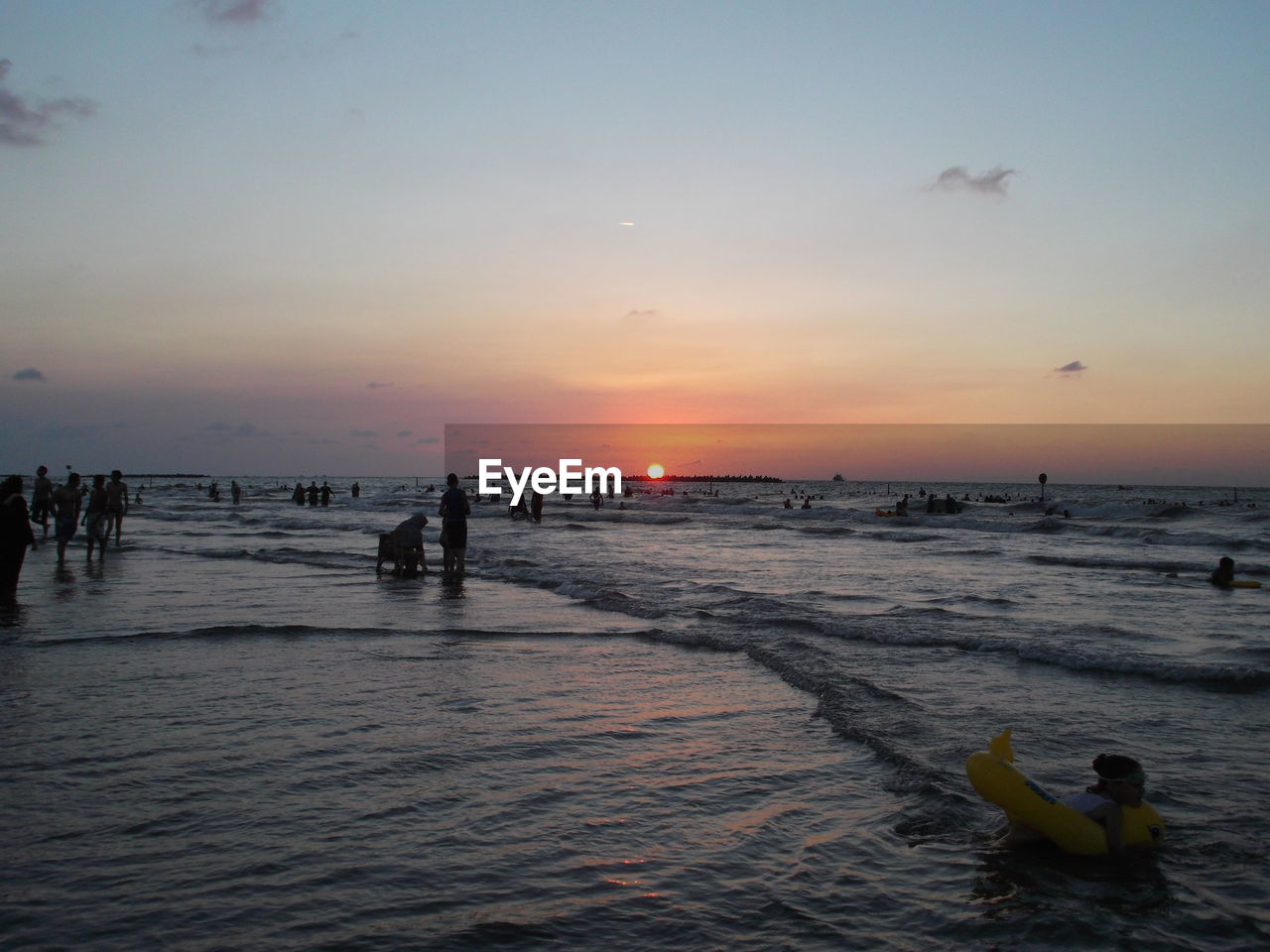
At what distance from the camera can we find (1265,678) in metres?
10.0

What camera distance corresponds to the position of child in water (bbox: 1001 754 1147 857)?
536cm

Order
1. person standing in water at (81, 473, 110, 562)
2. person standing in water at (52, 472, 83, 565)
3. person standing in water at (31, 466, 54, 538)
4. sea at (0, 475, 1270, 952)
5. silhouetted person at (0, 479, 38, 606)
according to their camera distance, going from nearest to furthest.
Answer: sea at (0, 475, 1270, 952), silhouetted person at (0, 479, 38, 606), person standing in water at (52, 472, 83, 565), person standing in water at (81, 473, 110, 562), person standing in water at (31, 466, 54, 538)

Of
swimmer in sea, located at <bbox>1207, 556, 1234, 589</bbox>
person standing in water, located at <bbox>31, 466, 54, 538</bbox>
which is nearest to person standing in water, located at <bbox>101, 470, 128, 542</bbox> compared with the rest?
person standing in water, located at <bbox>31, 466, 54, 538</bbox>

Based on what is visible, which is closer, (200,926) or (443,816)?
(200,926)

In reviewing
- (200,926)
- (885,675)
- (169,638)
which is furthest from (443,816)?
(169,638)

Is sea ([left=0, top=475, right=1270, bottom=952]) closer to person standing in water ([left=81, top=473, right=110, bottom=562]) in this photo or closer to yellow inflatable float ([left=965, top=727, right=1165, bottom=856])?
yellow inflatable float ([left=965, top=727, right=1165, bottom=856])

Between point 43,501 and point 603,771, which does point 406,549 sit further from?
point 43,501

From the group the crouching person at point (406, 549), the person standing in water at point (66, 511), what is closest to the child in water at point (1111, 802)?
the crouching person at point (406, 549)

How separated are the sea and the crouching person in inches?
150

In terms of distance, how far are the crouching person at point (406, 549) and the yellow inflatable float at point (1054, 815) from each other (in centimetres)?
1581

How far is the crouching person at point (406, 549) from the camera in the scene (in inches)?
784

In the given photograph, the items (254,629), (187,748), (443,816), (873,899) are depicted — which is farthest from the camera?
(254,629)

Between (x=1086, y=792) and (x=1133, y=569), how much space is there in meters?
22.0

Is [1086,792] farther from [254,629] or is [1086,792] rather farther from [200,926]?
[254,629]
